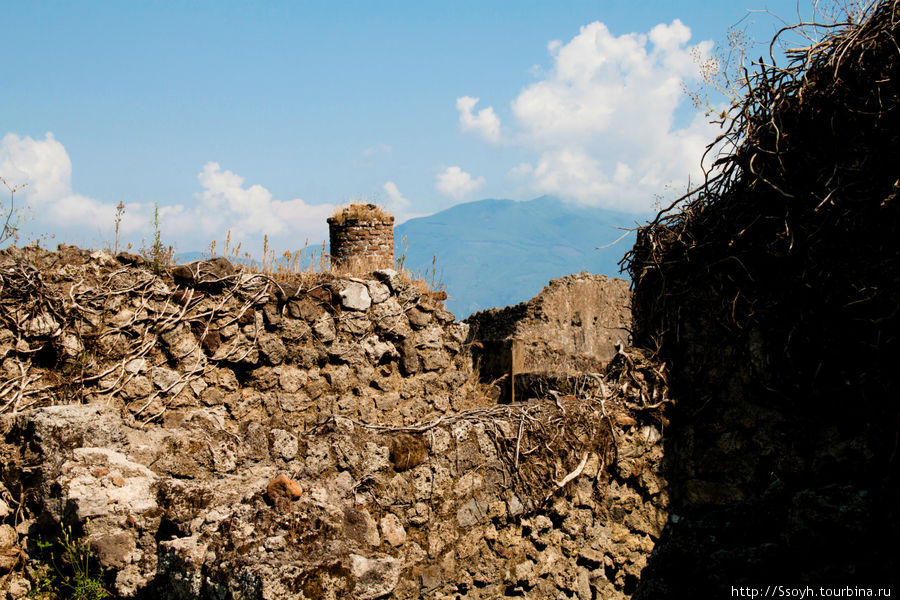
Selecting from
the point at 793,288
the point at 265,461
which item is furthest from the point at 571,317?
the point at 265,461

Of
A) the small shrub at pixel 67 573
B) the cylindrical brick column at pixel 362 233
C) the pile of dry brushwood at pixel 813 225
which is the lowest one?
the small shrub at pixel 67 573

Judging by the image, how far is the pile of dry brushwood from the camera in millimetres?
4316

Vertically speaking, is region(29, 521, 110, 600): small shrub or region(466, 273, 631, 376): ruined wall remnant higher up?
region(466, 273, 631, 376): ruined wall remnant

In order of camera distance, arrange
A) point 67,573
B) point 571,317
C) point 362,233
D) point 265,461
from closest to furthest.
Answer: point 67,573 → point 265,461 → point 362,233 → point 571,317

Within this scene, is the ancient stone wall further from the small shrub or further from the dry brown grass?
the dry brown grass

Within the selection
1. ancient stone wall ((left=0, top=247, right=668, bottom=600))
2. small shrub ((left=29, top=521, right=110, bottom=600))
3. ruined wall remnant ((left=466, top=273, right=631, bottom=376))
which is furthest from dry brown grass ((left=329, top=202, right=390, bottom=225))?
small shrub ((left=29, top=521, right=110, bottom=600))

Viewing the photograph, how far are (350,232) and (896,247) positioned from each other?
39.2 ft

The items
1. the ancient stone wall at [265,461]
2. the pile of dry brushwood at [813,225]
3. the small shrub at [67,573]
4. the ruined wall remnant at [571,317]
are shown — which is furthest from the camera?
the ruined wall remnant at [571,317]

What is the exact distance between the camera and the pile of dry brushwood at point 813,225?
14.2ft

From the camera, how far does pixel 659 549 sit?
283cm

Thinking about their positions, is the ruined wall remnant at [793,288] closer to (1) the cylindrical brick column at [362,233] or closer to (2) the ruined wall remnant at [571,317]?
(2) the ruined wall remnant at [571,317]

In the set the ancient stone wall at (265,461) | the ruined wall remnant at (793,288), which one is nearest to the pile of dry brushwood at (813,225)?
the ruined wall remnant at (793,288)

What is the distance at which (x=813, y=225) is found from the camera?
461 cm

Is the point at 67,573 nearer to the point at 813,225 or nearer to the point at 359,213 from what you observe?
the point at 813,225
